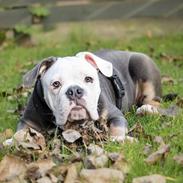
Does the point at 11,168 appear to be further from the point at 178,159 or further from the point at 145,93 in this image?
the point at 145,93

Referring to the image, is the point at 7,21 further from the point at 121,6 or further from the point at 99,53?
the point at 99,53

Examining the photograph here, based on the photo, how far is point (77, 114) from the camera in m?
4.59

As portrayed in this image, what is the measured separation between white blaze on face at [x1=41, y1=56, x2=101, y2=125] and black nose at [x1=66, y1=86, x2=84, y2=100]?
0.09 ft

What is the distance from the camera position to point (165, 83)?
6.95 meters

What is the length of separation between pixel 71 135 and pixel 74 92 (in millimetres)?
339

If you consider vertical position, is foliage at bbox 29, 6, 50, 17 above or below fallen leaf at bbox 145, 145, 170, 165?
above

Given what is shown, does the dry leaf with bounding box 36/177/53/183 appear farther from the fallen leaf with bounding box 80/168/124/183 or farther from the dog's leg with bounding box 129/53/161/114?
the dog's leg with bounding box 129/53/161/114

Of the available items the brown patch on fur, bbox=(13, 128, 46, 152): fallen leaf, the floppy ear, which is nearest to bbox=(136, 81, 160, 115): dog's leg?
the brown patch on fur

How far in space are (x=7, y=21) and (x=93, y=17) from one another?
55.7 inches

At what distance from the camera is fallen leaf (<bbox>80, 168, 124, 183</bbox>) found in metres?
3.65

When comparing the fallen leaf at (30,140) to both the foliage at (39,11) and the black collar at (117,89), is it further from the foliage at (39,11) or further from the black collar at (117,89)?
the foliage at (39,11)

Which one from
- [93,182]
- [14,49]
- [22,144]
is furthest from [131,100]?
[14,49]

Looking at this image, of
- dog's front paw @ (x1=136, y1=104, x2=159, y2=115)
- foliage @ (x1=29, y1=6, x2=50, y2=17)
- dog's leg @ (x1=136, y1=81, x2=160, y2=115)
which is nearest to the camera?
dog's front paw @ (x1=136, y1=104, x2=159, y2=115)

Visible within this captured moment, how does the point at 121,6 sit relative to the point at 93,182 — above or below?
above
